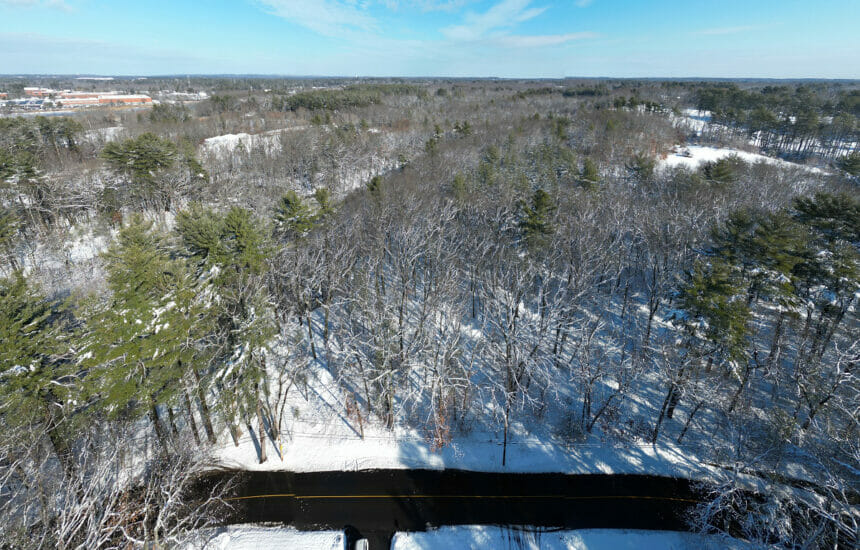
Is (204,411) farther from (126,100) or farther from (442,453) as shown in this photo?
(126,100)

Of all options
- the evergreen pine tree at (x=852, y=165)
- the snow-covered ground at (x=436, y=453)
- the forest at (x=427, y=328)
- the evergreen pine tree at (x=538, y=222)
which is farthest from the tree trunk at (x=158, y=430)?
the evergreen pine tree at (x=852, y=165)

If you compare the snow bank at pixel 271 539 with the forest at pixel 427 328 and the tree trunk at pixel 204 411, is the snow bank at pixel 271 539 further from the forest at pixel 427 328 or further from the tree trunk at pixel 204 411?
the tree trunk at pixel 204 411

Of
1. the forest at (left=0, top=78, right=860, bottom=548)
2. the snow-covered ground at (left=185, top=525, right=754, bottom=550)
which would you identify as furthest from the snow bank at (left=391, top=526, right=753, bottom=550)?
the forest at (left=0, top=78, right=860, bottom=548)

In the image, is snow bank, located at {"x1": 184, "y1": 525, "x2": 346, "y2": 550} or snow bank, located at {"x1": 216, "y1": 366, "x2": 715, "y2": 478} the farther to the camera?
snow bank, located at {"x1": 216, "y1": 366, "x2": 715, "y2": 478}

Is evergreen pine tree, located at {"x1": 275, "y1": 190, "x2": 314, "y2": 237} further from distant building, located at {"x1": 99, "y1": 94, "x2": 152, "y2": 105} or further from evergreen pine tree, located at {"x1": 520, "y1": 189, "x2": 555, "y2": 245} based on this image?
distant building, located at {"x1": 99, "y1": 94, "x2": 152, "y2": 105}

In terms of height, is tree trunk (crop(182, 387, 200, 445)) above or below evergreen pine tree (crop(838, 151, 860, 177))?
below

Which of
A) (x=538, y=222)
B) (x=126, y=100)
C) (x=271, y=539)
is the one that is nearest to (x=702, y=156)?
(x=538, y=222)

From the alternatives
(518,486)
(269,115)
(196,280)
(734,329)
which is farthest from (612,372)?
(269,115)
